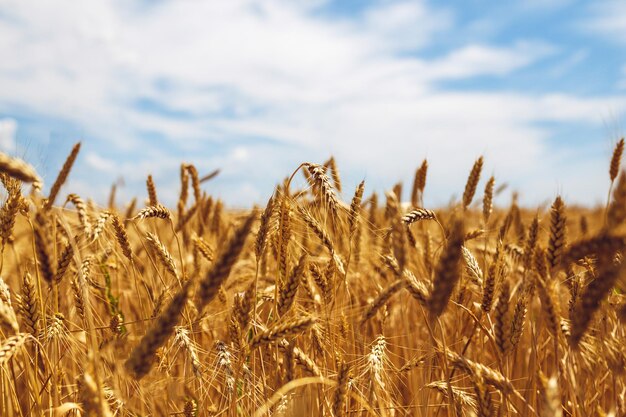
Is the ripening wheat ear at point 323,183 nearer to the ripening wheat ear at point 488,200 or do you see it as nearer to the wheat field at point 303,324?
the wheat field at point 303,324

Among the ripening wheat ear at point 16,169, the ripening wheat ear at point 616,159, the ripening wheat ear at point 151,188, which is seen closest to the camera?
Answer: the ripening wheat ear at point 16,169

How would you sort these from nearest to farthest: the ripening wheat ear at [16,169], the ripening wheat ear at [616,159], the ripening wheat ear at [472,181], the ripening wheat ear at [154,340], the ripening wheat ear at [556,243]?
→ the ripening wheat ear at [154,340] → the ripening wheat ear at [16,169] → the ripening wheat ear at [556,243] → the ripening wheat ear at [616,159] → the ripening wheat ear at [472,181]

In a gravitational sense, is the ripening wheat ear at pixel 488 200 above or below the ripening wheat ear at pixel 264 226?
above

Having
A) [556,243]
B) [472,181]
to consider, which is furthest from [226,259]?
[472,181]

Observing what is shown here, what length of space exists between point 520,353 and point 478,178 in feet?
3.59

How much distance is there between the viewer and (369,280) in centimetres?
420

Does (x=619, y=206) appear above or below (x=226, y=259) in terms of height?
above

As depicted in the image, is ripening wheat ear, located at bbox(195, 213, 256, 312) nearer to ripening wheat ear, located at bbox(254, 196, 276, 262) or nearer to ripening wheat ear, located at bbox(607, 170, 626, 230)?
ripening wheat ear, located at bbox(254, 196, 276, 262)

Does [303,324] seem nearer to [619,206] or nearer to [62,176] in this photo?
[619,206]

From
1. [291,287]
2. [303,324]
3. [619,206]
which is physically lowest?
[303,324]

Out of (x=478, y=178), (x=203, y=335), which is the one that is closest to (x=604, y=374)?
(x=478, y=178)

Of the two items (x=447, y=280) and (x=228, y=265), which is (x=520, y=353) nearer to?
(x=447, y=280)

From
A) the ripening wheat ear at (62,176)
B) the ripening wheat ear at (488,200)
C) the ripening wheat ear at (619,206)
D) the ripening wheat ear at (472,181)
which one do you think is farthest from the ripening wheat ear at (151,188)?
the ripening wheat ear at (619,206)

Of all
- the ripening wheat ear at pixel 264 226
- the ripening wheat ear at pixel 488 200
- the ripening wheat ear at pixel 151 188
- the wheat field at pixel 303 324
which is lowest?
the wheat field at pixel 303 324
